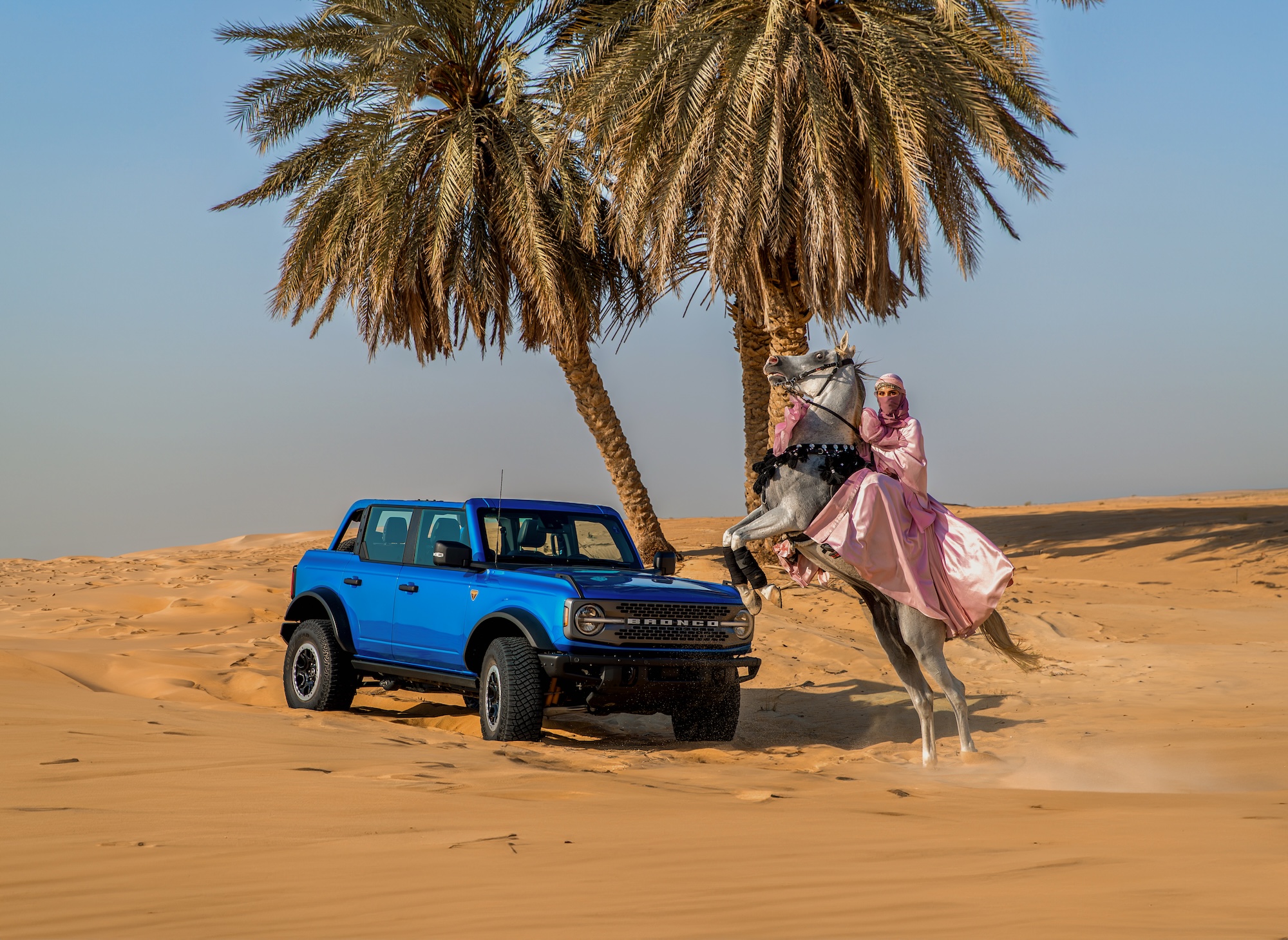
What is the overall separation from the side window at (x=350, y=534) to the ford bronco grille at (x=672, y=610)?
3.30 meters

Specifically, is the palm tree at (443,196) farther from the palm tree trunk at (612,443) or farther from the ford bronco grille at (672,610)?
the ford bronco grille at (672,610)

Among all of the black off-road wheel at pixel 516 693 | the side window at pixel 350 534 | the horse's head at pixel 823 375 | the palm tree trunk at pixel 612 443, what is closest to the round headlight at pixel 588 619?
the black off-road wheel at pixel 516 693

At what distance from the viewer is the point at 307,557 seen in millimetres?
11281

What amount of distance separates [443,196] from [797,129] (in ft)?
19.2

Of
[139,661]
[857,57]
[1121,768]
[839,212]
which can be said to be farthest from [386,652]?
[857,57]

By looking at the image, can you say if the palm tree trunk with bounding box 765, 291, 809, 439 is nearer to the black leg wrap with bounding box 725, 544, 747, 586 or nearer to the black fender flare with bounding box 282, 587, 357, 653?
the black fender flare with bounding box 282, 587, 357, 653

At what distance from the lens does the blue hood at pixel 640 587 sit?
8.86m

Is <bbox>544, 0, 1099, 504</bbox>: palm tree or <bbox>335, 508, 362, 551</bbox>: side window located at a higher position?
<bbox>544, 0, 1099, 504</bbox>: palm tree

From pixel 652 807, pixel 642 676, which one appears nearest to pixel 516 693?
pixel 642 676

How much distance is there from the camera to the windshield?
9.81 metres

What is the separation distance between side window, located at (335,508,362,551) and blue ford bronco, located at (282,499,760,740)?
0.02 meters

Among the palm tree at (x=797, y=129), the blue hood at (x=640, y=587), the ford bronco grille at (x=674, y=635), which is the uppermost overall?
the palm tree at (x=797, y=129)

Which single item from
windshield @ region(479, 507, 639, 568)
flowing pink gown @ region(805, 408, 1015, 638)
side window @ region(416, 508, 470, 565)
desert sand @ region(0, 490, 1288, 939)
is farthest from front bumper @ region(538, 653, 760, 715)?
side window @ region(416, 508, 470, 565)

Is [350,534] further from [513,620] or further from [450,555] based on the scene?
[513,620]
